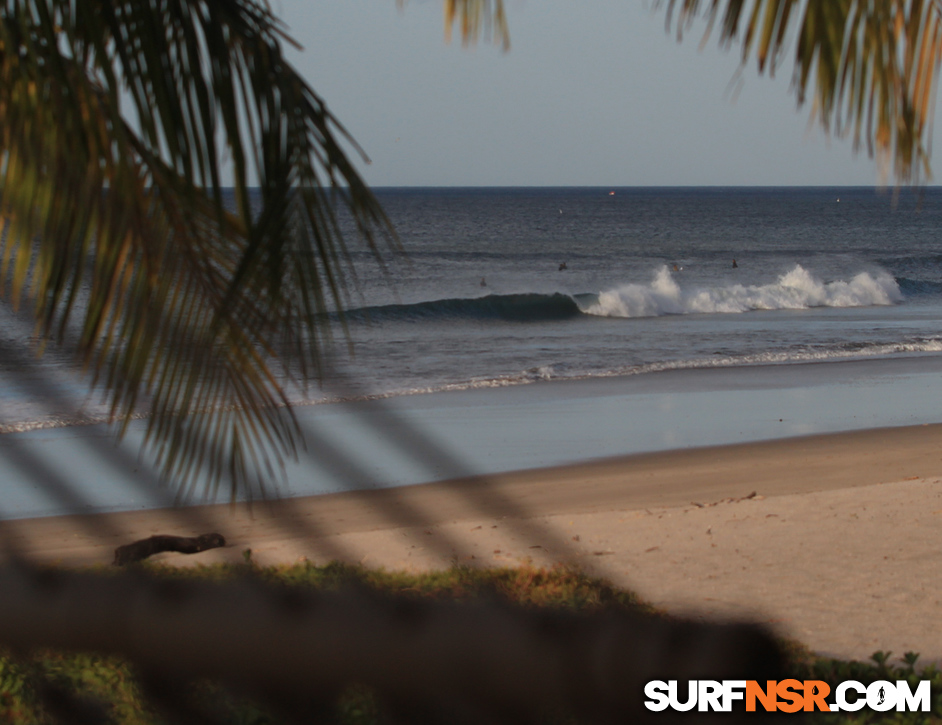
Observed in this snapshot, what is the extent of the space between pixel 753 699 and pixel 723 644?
330 millimetres

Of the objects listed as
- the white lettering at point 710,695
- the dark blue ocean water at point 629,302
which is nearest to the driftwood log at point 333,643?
the white lettering at point 710,695

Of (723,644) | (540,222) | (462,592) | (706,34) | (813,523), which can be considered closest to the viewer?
(706,34)

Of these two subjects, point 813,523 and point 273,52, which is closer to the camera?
point 273,52

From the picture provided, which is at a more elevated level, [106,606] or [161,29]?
[161,29]

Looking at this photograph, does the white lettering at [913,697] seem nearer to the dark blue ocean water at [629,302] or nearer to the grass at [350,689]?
the grass at [350,689]

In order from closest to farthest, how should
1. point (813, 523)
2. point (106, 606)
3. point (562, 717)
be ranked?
point (106, 606)
point (562, 717)
point (813, 523)

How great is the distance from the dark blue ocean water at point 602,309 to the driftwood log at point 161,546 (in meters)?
0.88

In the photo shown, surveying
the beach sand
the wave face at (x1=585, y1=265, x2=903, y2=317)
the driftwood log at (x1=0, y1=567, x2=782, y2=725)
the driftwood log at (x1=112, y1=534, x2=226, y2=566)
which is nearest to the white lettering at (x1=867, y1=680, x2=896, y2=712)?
the beach sand

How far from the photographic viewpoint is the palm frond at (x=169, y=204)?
1.49 m

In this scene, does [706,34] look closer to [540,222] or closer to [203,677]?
[203,677]

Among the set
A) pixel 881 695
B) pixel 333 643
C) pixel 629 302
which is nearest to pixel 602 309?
pixel 629 302

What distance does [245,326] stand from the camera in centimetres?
166

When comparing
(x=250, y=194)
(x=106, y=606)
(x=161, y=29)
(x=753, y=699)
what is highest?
(x=161, y=29)

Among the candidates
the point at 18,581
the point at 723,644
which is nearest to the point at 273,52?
the point at 18,581
